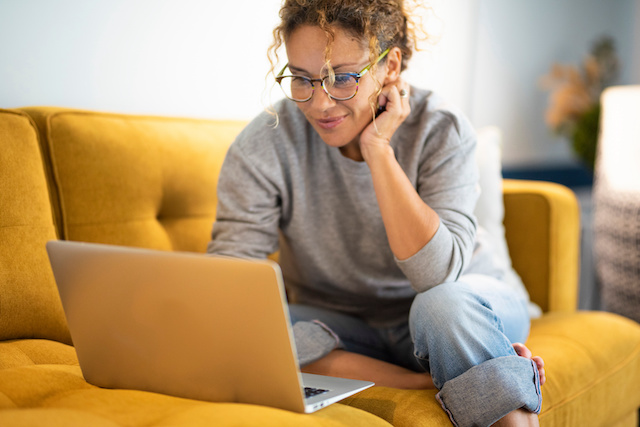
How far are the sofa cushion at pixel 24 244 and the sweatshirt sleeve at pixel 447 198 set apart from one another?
616 millimetres

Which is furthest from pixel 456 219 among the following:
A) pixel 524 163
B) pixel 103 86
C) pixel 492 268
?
pixel 524 163

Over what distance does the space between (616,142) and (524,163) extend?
1.04 meters

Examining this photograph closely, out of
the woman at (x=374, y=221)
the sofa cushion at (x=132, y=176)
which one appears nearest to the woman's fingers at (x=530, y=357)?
the woman at (x=374, y=221)

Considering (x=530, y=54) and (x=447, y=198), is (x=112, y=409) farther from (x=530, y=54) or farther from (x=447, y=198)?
(x=530, y=54)

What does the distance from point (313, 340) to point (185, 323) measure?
391 mm

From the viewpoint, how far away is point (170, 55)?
1569 millimetres

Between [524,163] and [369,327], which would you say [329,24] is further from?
[524,163]

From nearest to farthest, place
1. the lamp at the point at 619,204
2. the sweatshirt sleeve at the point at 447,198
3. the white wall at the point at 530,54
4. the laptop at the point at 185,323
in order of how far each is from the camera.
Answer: the laptop at the point at 185,323
the sweatshirt sleeve at the point at 447,198
the lamp at the point at 619,204
the white wall at the point at 530,54

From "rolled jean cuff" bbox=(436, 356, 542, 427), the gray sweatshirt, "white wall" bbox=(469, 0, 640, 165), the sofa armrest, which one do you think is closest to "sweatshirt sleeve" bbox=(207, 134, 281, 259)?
the gray sweatshirt

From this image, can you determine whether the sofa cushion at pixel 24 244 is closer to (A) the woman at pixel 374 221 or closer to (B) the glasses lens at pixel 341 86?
(A) the woman at pixel 374 221

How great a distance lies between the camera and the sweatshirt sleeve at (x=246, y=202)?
3.88 feet

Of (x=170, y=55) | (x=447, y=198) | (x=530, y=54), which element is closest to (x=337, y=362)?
(x=447, y=198)

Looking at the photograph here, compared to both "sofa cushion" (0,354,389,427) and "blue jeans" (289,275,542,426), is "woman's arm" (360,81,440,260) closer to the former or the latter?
"blue jeans" (289,275,542,426)

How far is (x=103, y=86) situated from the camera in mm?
1445
